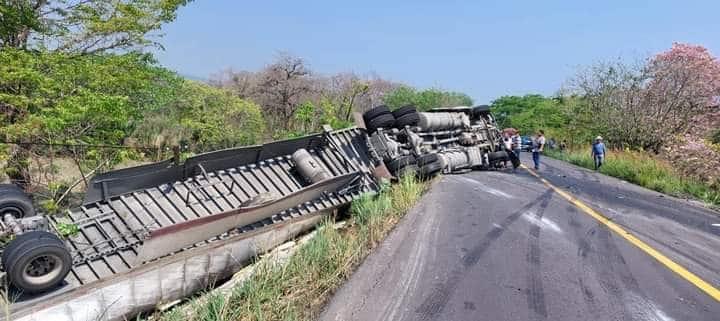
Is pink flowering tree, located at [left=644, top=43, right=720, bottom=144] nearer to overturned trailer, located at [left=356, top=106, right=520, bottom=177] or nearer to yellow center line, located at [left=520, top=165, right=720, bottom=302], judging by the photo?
overturned trailer, located at [left=356, top=106, right=520, bottom=177]

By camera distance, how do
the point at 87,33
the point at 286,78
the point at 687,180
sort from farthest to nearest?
the point at 286,78 → the point at 687,180 → the point at 87,33

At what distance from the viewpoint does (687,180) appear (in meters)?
14.9

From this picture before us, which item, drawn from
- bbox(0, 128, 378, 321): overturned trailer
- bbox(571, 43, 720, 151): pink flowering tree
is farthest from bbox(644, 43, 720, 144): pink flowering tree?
Answer: bbox(0, 128, 378, 321): overturned trailer

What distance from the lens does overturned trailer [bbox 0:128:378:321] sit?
5355mm

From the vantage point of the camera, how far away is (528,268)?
536 cm

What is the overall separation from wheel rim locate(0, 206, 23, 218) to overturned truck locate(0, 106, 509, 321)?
0.01 m

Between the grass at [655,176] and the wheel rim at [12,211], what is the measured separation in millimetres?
13687

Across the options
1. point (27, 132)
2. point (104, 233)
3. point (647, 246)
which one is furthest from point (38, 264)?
point (647, 246)

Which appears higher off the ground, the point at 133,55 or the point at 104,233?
the point at 133,55

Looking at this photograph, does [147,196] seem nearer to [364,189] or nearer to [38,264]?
[38,264]

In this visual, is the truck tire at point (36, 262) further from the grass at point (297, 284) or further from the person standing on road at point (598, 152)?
the person standing on road at point (598, 152)

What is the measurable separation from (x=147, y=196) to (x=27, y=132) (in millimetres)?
4454

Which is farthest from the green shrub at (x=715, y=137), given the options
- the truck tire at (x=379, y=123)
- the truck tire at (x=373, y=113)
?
the truck tire at (x=373, y=113)

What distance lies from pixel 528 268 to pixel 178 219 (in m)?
5.39
